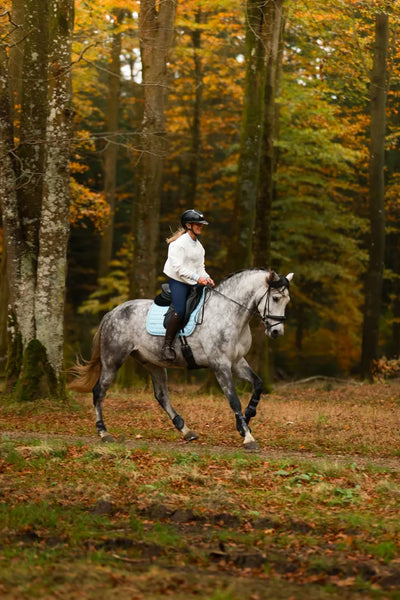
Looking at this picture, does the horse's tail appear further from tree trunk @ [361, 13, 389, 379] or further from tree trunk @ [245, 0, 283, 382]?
tree trunk @ [361, 13, 389, 379]

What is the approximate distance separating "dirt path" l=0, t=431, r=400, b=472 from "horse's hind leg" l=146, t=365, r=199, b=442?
0.71ft

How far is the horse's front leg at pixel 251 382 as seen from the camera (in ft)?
39.9

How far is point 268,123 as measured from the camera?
21516 millimetres

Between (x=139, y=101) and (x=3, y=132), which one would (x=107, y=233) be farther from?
(x=3, y=132)

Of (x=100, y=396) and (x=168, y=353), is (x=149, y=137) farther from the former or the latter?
(x=168, y=353)

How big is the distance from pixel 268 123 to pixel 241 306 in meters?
10.4

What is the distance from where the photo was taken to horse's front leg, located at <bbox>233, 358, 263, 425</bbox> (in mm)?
12164

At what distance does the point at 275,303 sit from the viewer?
12.0 m

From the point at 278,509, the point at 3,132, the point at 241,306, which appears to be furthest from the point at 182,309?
the point at 3,132

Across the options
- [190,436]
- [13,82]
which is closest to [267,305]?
[190,436]

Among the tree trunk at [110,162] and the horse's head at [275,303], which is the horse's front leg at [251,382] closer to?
the horse's head at [275,303]

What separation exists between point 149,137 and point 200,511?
42.0 feet

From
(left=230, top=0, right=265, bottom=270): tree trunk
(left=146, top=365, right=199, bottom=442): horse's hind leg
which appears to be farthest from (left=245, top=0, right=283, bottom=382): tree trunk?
(left=146, top=365, right=199, bottom=442): horse's hind leg

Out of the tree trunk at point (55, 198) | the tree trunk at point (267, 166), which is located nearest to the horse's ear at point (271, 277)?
the tree trunk at point (55, 198)
